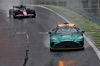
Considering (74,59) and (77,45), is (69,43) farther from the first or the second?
(74,59)

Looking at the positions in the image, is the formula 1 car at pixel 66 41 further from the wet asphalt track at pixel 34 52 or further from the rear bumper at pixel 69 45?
the wet asphalt track at pixel 34 52

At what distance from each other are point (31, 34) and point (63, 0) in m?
33.6

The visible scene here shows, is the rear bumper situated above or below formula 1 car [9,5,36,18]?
below

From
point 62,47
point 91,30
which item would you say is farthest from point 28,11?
point 62,47

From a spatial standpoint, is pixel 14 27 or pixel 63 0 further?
pixel 63 0

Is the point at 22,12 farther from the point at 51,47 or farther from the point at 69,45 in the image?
the point at 69,45

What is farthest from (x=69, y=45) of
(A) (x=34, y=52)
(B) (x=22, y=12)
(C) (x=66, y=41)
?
(B) (x=22, y=12)

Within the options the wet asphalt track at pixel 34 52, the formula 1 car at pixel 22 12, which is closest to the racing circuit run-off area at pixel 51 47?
the wet asphalt track at pixel 34 52

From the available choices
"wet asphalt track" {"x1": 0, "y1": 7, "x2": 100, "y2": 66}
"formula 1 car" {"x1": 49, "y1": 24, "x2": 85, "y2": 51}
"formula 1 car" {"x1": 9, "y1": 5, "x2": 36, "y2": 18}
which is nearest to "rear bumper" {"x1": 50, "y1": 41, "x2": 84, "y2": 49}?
"formula 1 car" {"x1": 49, "y1": 24, "x2": 85, "y2": 51}

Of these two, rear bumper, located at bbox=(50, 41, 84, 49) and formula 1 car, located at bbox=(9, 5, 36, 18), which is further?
formula 1 car, located at bbox=(9, 5, 36, 18)

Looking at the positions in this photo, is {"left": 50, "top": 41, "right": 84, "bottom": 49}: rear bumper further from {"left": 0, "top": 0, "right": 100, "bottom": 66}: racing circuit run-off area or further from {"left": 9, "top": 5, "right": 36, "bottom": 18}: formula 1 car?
{"left": 9, "top": 5, "right": 36, "bottom": 18}: formula 1 car

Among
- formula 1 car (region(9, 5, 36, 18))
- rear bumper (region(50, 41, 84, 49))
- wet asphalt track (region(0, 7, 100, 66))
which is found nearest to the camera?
wet asphalt track (region(0, 7, 100, 66))

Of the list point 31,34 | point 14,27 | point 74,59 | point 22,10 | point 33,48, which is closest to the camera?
point 74,59

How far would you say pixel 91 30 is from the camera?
28297 mm
